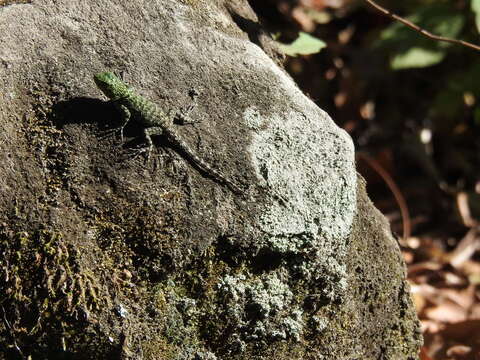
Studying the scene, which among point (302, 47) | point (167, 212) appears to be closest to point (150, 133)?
point (167, 212)

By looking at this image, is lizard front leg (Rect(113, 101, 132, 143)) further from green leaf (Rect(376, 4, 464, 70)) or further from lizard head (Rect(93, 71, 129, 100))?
green leaf (Rect(376, 4, 464, 70))

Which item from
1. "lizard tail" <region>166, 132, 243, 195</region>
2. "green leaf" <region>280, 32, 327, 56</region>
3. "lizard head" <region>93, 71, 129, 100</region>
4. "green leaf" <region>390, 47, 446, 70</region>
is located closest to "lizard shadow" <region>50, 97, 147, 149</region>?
"lizard head" <region>93, 71, 129, 100</region>

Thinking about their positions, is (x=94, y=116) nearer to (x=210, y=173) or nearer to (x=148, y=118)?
(x=148, y=118)

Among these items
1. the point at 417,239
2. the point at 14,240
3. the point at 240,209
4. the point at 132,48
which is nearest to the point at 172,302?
the point at 240,209

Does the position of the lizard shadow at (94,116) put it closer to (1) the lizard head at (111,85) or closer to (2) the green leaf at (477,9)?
(1) the lizard head at (111,85)

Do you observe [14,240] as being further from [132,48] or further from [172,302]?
[132,48]
